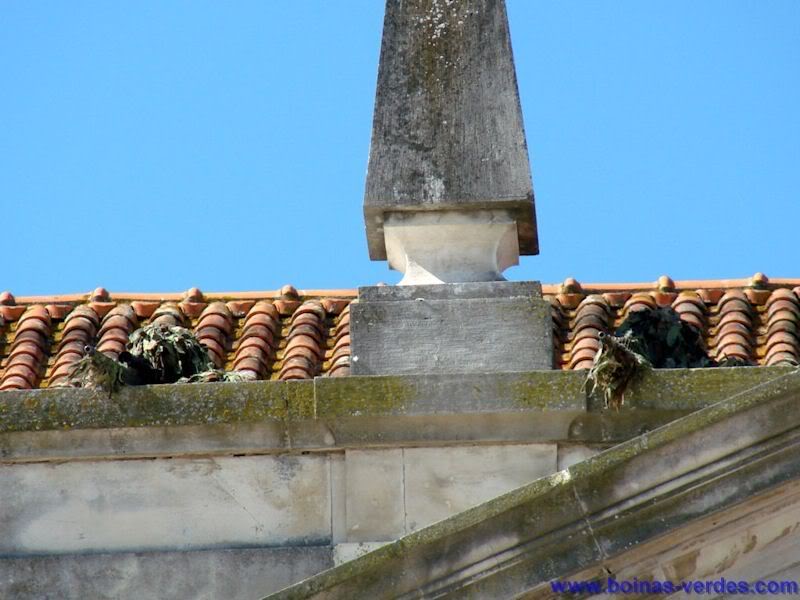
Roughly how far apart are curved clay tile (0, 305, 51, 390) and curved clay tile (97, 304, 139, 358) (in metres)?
0.30

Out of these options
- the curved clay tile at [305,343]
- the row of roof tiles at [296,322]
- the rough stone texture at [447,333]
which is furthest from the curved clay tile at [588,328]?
the rough stone texture at [447,333]

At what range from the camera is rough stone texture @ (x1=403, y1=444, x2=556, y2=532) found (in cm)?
1025

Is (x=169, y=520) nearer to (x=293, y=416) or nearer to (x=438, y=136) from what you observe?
(x=293, y=416)

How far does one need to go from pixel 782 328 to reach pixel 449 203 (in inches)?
115

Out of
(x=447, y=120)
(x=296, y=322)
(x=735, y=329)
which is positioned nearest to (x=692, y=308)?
(x=735, y=329)

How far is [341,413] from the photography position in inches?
403

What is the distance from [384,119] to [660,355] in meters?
1.57

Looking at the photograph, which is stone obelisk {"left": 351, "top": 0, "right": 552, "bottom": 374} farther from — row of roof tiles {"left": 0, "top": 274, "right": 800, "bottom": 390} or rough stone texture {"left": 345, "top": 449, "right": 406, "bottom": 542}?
row of roof tiles {"left": 0, "top": 274, "right": 800, "bottom": 390}

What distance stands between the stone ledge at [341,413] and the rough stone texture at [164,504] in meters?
0.07

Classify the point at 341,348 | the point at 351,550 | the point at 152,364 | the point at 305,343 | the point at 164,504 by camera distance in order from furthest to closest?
the point at 305,343
the point at 341,348
the point at 152,364
the point at 164,504
the point at 351,550

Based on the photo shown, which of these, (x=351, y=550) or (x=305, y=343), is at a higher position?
(x=305, y=343)

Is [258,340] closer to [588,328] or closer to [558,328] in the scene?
[558,328]

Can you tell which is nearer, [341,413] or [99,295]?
[341,413]

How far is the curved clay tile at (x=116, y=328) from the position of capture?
13.1 metres
